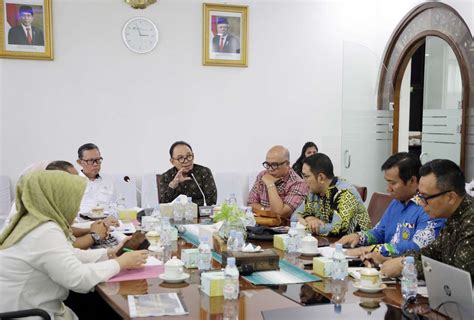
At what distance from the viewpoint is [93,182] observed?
4.43m

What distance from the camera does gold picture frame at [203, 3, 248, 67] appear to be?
5617mm

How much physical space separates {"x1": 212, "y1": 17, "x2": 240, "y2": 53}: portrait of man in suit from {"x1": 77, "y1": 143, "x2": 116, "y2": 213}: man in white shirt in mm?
1926

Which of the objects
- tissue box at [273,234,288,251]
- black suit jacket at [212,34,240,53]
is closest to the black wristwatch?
tissue box at [273,234,288,251]

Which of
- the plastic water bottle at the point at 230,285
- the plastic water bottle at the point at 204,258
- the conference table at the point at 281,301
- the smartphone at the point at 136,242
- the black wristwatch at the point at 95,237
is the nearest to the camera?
the conference table at the point at 281,301

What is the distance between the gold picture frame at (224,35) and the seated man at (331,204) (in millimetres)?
2760

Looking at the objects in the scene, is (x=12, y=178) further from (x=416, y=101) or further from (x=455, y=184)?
(x=416, y=101)

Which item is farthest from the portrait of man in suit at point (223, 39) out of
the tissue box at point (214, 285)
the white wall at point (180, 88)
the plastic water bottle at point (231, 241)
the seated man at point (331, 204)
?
the tissue box at point (214, 285)

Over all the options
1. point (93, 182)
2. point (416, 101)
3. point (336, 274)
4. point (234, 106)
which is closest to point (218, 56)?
point (234, 106)

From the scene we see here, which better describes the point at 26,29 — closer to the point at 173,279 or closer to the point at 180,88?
the point at 180,88

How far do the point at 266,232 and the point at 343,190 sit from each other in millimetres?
549

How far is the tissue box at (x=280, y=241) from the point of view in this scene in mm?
2646

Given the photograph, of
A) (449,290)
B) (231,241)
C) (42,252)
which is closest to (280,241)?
(231,241)

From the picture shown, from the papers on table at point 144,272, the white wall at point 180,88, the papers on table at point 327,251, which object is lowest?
the papers on table at point 144,272

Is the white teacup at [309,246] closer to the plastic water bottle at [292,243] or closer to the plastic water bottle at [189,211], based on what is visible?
the plastic water bottle at [292,243]
